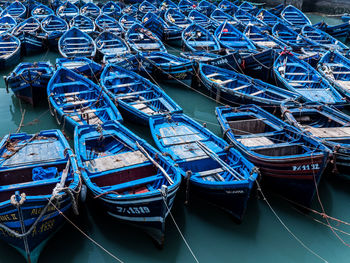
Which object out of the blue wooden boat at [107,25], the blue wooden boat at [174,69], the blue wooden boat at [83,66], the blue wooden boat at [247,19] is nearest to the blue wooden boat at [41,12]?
the blue wooden boat at [107,25]

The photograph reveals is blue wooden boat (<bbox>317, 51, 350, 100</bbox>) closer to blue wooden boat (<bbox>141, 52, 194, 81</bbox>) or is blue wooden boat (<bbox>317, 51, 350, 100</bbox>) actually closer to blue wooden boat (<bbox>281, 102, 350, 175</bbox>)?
blue wooden boat (<bbox>281, 102, 350, 175</bbox>)

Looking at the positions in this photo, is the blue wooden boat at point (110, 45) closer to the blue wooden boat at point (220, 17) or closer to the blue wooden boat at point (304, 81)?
the blue wooden boat at point (304, 81)

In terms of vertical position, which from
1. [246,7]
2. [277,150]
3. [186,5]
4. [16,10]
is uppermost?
[246,7]

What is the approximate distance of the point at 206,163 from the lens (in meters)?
10.5

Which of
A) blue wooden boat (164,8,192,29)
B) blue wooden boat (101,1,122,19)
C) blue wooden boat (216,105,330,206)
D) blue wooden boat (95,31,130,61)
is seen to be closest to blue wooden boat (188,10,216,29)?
blue wooden boat (164,8,192,29)

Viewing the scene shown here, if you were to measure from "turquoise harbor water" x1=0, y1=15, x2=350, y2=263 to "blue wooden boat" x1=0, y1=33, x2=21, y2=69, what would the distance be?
14485mm

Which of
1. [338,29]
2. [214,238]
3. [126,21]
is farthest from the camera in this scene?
[338,29]

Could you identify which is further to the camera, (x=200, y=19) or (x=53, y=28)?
(x=200, y=19)

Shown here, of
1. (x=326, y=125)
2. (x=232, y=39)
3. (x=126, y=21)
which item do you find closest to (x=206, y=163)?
(x=326, y=125)

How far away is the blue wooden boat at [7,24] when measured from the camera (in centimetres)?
2416

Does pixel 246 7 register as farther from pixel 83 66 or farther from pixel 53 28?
pixel 83 66

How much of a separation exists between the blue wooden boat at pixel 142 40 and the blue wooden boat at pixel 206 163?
10.4m

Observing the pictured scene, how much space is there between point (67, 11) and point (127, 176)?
29400 millimetres

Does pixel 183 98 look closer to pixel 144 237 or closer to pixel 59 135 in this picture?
pixel 59 135
